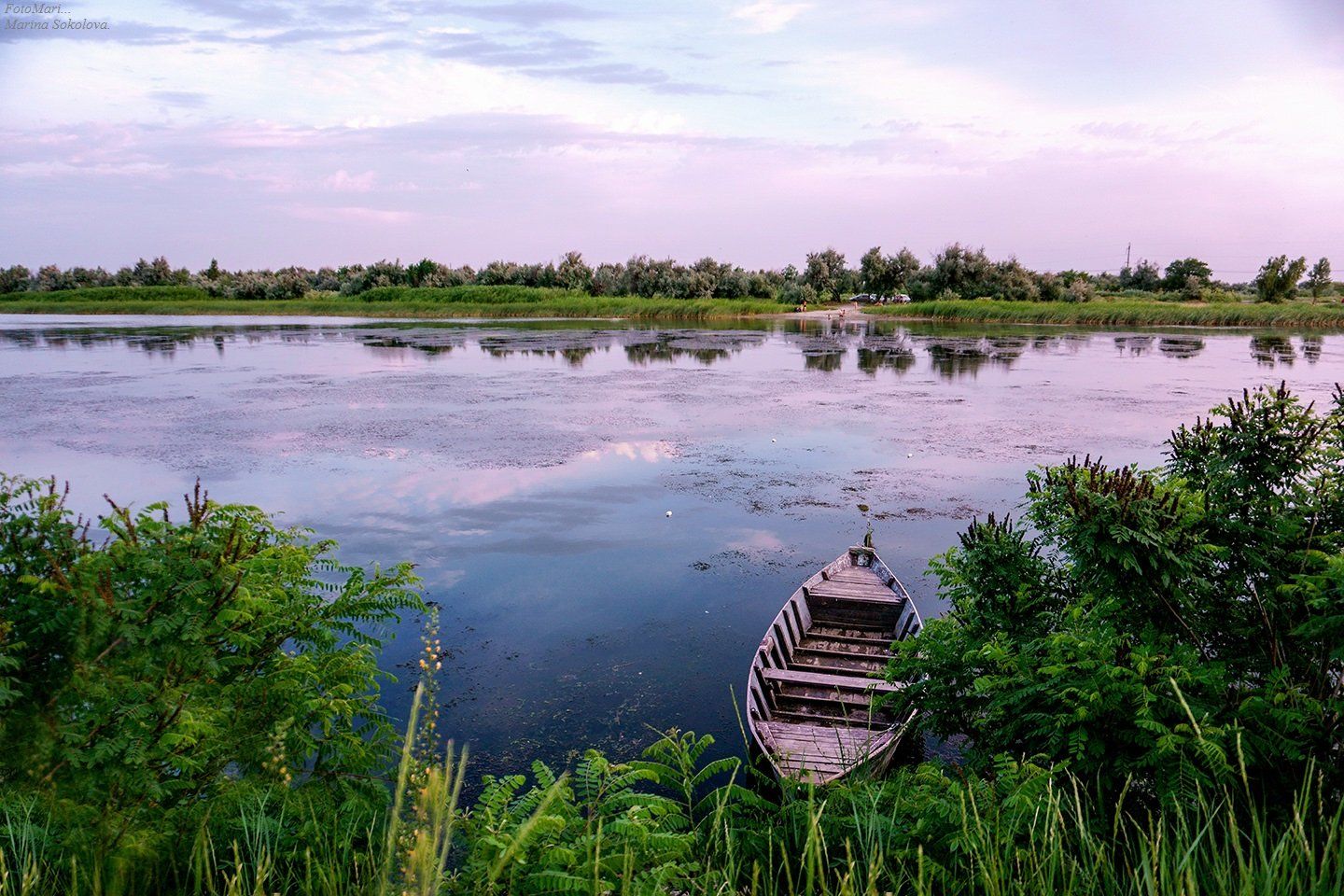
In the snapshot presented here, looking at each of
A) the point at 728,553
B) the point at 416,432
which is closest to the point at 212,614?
the point at 728,553

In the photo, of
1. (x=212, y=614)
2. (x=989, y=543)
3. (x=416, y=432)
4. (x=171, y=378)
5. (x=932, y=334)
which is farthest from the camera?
(x=932, y=334)

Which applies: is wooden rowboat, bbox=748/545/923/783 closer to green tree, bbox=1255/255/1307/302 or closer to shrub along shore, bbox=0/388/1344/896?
shrub along shore, bbox=0/388/1344/896

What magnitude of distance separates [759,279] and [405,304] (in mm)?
37323

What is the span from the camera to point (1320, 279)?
236ft

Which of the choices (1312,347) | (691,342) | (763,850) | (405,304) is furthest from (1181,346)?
(405,304)

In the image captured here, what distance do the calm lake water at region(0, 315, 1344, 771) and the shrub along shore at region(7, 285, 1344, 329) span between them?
19.2m

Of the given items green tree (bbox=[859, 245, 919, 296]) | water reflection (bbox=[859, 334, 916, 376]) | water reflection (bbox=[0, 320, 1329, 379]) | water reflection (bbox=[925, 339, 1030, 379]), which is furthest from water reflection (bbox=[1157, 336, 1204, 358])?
green tree (bbox=[859, 245, 919, 296])

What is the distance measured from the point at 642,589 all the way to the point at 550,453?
8486mm

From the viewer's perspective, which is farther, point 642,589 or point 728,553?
point 728,553

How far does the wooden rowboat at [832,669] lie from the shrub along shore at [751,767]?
1292 mm

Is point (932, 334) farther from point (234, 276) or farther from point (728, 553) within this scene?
point (234, 276)

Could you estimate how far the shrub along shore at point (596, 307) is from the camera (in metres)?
58.1

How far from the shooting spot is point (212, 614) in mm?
3945

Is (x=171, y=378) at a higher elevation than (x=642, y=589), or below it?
higher
